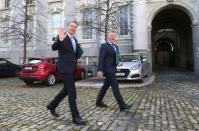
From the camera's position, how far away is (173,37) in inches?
1741

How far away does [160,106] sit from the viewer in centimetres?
788

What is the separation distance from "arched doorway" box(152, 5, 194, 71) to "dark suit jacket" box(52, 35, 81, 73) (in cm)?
1709

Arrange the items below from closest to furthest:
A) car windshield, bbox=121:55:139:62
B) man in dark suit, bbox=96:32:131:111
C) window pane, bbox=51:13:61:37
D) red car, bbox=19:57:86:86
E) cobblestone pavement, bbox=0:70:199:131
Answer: cobblestone pavement, bbox=0:70:199:131 → man in dark suit, bbox=96:32:131:111 → red car, bbox=19:57:86:86 → car windshield, bbox=121:55:139:62 → window pane, bbox=51:13:61:37

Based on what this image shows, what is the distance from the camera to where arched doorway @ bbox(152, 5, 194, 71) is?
26.5 meters

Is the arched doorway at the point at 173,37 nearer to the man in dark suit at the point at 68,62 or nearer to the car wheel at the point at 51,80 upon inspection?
the car wheel at the point at 51,80

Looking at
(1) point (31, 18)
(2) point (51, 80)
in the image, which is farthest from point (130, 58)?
(1) point (31, 18)

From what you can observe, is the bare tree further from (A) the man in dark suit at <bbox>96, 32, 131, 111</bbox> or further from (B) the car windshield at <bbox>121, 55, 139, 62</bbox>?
(A) the man in dark suit at <bbox>96, 32, 131, 111</bbox>

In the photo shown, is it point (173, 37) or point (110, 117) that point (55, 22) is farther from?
point (173, 37)

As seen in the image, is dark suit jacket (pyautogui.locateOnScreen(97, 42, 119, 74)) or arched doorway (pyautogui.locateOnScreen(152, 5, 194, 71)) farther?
arched doorway (pyautogui.locateOnScreen(152, 5, 194, 71))

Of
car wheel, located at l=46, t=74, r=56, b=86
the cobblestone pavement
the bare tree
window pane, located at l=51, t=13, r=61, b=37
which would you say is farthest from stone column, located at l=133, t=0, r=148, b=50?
the cobblestone pavement

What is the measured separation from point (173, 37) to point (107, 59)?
38.7 m

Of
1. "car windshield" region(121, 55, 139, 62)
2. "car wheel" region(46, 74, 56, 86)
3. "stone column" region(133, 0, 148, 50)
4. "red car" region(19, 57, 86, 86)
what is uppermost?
"stone column" region(133, 0, 148, 50)

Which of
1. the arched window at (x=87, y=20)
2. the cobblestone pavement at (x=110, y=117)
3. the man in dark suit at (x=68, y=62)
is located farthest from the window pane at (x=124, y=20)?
the man in dark suit at (x=68, y=62)

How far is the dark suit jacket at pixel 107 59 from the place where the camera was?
23.7 ft
